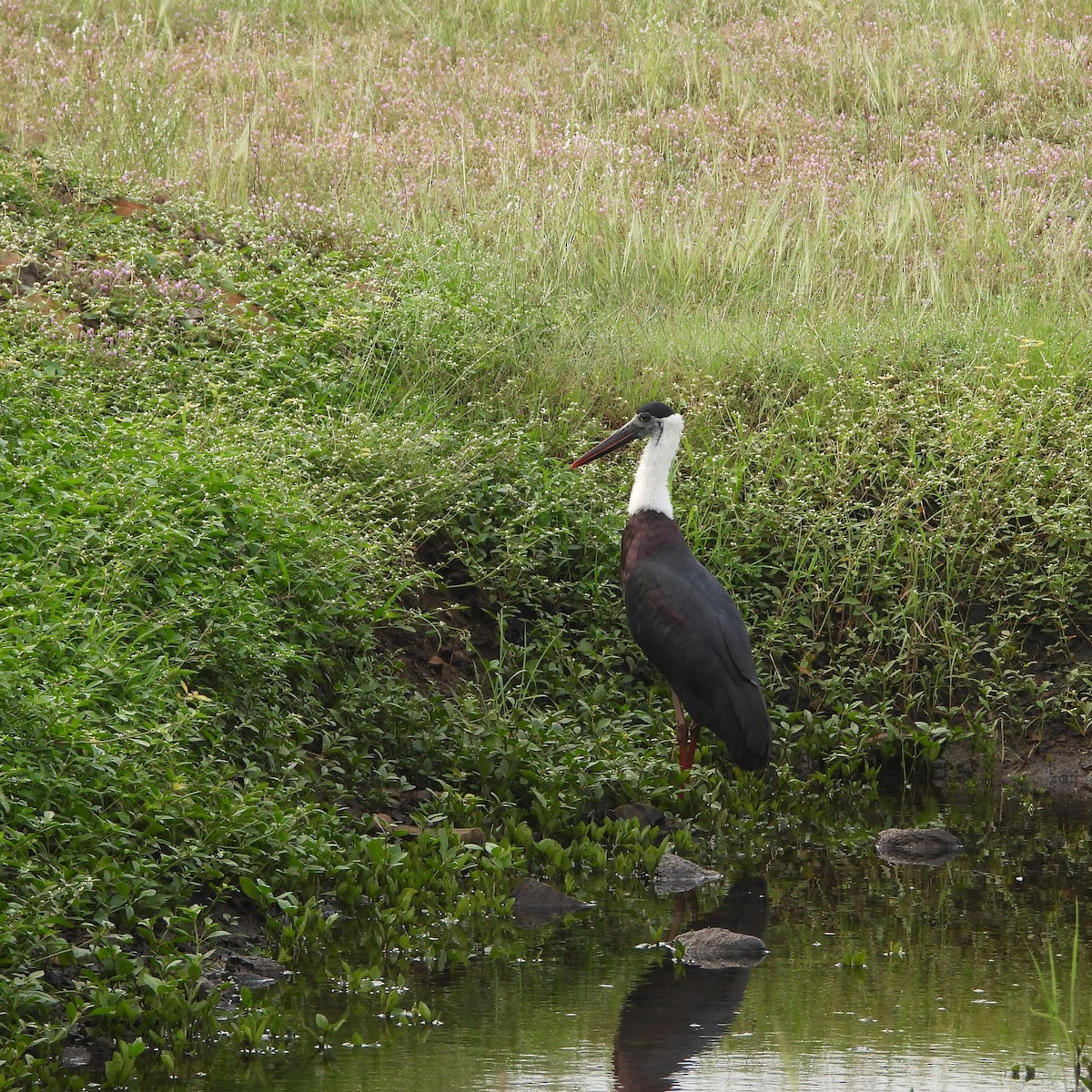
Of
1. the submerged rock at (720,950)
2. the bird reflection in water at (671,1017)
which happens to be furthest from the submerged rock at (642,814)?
the submerged rock at (720,950)

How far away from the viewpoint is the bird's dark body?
6.62 meters

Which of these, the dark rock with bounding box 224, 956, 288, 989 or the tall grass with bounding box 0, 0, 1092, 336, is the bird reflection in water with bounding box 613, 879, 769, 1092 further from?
the tall grass with bounding box 0, 0, 1092, 336

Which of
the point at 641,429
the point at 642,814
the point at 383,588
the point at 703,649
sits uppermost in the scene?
the point at 641,429

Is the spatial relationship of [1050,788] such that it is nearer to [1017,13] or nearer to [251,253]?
[251,253]

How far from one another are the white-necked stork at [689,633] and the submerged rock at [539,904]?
123 cm

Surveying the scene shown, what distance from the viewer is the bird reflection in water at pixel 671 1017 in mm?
4349

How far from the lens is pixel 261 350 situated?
26.9ft

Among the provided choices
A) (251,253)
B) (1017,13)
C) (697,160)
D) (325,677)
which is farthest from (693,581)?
(1017,13)

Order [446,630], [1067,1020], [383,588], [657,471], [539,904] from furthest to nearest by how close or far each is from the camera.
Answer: [657,471], [446,630], [383,588], [539,904], [1067,1020]

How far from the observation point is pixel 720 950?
5172mm

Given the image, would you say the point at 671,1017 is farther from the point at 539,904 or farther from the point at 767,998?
the point at 539,904

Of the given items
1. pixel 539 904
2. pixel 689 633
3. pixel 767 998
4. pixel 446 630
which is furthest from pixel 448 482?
pixel 767 998

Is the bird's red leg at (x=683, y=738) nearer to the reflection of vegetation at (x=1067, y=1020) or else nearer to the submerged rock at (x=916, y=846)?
the submerged rock at (x=916, y=846)

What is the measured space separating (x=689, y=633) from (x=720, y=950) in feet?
5.89
